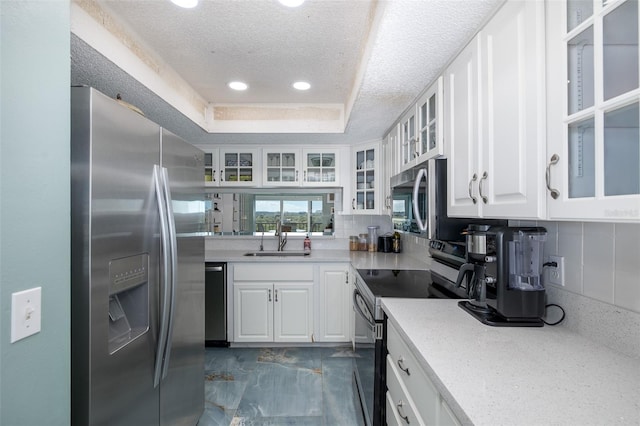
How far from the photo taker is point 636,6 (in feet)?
2.18

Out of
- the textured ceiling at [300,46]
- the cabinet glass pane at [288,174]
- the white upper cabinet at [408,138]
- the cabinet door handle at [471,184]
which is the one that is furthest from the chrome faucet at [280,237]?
the cabinet door handle at [471,184]

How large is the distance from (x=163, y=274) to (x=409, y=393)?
1.13 metres

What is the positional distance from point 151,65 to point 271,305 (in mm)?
2194

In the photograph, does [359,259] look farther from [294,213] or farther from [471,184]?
[471,184]

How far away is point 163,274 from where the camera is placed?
A: 1.33 m

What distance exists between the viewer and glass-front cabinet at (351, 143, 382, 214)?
10.2 ft

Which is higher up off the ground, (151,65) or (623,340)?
(151,65)

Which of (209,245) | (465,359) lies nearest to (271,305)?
(209,245)

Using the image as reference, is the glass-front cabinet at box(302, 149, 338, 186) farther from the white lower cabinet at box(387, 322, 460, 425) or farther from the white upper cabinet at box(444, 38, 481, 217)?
the white lower cabinet at box(387, 322, 460, 425)

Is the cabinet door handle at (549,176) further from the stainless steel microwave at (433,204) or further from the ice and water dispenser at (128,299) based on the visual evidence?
the ice and water dispenser at (128,299)

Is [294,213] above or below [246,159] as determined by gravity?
below

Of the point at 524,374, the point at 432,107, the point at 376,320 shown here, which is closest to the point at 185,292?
the point at 376,320

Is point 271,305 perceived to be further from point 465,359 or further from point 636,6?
point 636,6

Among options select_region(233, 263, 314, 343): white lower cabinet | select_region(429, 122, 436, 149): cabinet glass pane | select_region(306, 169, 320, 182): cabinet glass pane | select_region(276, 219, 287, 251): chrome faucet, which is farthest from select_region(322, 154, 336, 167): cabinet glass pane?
select_region(429, 122, 436, 149): cabinet glass pane
